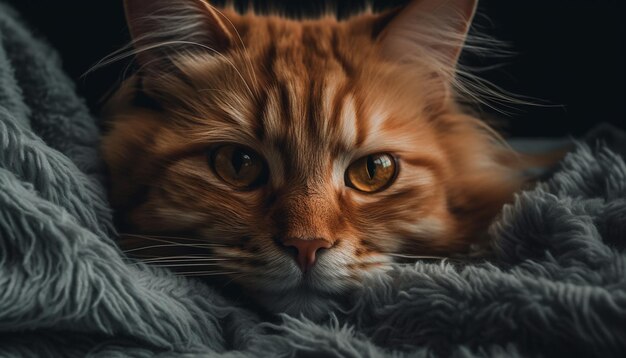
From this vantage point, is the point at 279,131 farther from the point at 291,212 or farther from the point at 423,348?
the point at 423,348

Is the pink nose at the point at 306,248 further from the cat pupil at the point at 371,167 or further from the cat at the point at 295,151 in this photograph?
the cat pupil at the point at 371,167

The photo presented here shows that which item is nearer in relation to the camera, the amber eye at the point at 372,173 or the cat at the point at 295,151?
the cat at the point at 295,151

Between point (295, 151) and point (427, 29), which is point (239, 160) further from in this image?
point (427, 29)

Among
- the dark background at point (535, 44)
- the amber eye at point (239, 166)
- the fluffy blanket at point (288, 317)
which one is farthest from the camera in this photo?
the dark background at point (535, 44)

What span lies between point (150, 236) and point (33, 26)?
0.87 m

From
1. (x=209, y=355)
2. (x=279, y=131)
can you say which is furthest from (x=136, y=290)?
(x=279, y=131)

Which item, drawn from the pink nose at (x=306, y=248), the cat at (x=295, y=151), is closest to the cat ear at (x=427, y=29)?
the cat at (x=295, y=151)

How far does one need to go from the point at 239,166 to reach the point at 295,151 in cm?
12

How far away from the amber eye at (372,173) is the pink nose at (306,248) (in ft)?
0.62

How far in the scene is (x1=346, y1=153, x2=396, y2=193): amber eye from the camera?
3.77 feet

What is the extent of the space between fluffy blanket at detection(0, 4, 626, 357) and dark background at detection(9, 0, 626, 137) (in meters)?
0.74

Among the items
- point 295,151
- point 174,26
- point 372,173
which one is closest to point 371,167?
point 372,173

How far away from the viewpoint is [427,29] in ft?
4.15

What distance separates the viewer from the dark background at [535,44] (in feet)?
5.90
